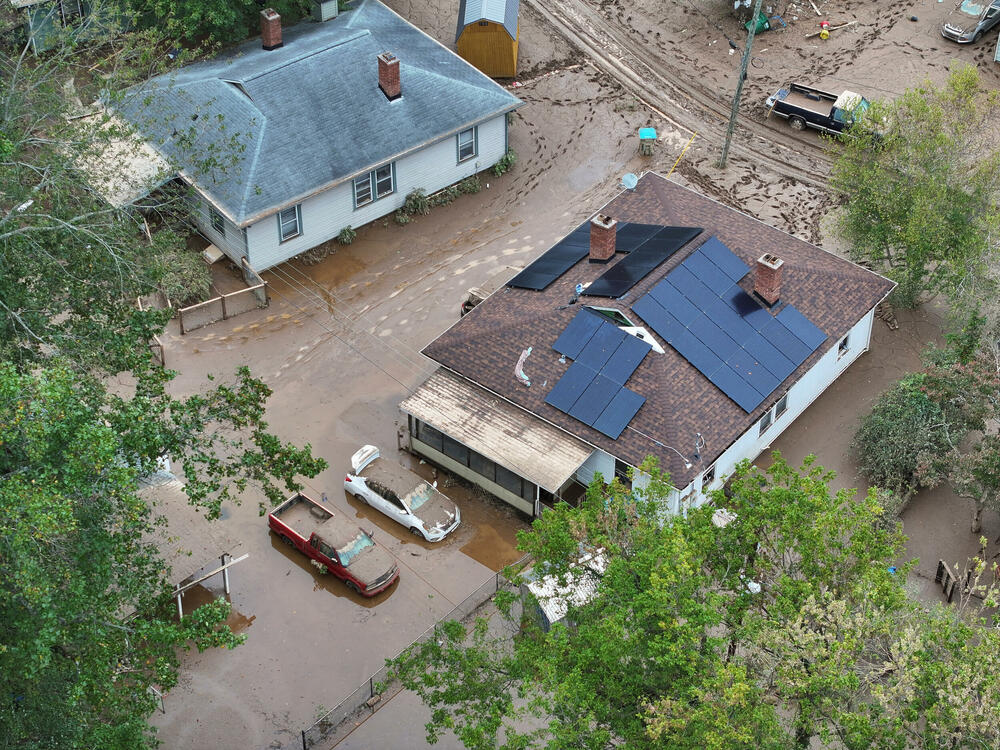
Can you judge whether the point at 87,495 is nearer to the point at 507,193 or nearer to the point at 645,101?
Result: the point at 507,193

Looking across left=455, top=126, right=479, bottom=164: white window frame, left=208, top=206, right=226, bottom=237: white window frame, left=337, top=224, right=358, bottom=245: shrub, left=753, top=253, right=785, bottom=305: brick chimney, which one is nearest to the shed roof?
left=753, top=253, right=785, bottom=305: brick chimney

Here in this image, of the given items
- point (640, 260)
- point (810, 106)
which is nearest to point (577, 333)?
point (640, 260)

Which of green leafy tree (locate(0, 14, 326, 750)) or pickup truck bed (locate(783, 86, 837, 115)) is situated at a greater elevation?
green leafy tree (locate(0, 14, 326, 750))

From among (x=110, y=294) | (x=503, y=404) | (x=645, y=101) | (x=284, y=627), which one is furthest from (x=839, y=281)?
(x=110, y=294)

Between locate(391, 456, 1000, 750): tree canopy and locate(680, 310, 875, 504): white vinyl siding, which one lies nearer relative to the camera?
locate(391, 456, 1000, 750): tree canopy

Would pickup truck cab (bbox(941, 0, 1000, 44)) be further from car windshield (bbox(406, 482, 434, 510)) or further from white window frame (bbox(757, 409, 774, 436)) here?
car windshield (bbox(406, 482, 434, 510))

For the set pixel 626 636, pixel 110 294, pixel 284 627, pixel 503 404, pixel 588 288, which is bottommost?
pixel 284 627
